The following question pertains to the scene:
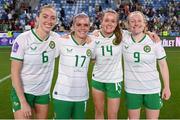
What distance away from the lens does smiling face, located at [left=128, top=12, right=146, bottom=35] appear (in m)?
5.39

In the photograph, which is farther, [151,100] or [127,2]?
[127,2]

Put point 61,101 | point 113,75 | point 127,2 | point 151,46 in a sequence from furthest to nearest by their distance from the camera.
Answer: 1. point 127,2
2. point 113,75
3. point 151,46
4. point 61,101

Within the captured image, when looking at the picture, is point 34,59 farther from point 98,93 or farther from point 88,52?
point 98,93

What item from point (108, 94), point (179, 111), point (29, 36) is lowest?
point (179, 111)

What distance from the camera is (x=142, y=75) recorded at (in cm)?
557

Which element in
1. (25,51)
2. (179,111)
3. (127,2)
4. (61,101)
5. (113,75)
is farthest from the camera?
(127,2)

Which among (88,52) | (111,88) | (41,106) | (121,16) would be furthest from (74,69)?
(121,16)

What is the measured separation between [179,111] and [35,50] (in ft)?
14.7

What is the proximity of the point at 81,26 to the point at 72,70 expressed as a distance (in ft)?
1.86

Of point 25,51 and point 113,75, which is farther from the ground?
point 25,51

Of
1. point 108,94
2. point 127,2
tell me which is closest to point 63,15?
point 127,2

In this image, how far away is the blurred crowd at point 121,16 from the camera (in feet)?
82.8

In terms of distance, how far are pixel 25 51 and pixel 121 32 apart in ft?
5.40

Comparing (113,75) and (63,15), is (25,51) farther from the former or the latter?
(63,15)
